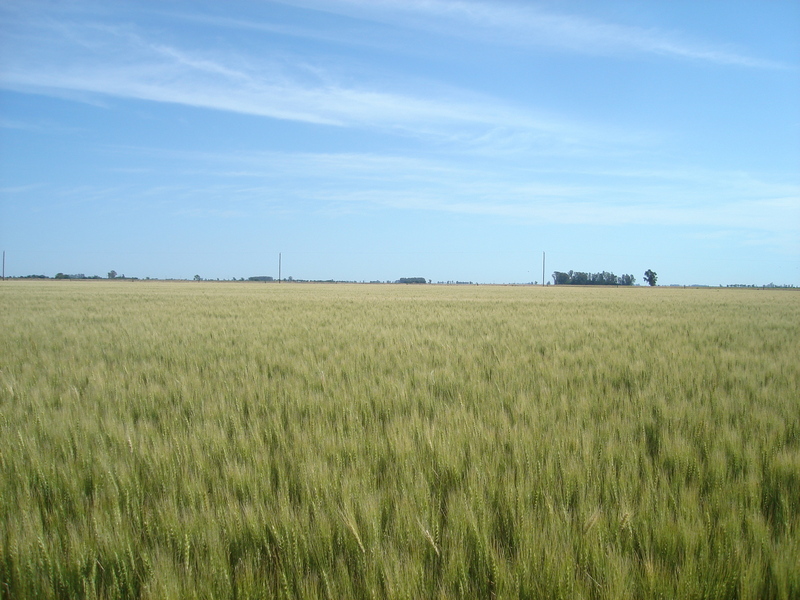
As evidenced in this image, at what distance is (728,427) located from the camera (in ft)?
9.03

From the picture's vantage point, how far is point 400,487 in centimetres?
203

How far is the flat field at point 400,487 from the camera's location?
4.68 ft

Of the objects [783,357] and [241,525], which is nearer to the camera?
[241,525]

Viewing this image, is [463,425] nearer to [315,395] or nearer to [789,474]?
[315,395]

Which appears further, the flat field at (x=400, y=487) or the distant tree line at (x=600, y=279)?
the distant tree line at (x=600, y=279)

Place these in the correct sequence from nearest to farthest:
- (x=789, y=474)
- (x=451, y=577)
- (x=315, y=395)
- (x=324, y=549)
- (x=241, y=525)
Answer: (x=451, y=577), (x=324, y=549), (x=241, y=525), (x=789, y=474), (x=315, y=395)

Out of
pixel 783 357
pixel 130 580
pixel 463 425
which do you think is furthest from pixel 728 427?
pixel 783 357

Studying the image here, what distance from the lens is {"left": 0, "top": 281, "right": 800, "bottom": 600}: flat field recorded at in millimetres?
1428

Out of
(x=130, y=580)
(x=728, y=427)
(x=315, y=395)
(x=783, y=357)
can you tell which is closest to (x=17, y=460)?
(x=130, y=580)

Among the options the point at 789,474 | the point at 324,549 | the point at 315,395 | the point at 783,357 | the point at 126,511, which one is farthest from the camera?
the point at 783,357

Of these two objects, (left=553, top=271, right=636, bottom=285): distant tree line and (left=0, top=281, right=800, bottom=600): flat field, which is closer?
(left=0, top=281, right=800, bottom=600): flat field

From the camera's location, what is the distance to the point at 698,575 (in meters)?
1.42

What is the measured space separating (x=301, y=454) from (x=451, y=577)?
125cm

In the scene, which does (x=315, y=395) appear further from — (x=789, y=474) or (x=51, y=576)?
(x=789, y=474)
